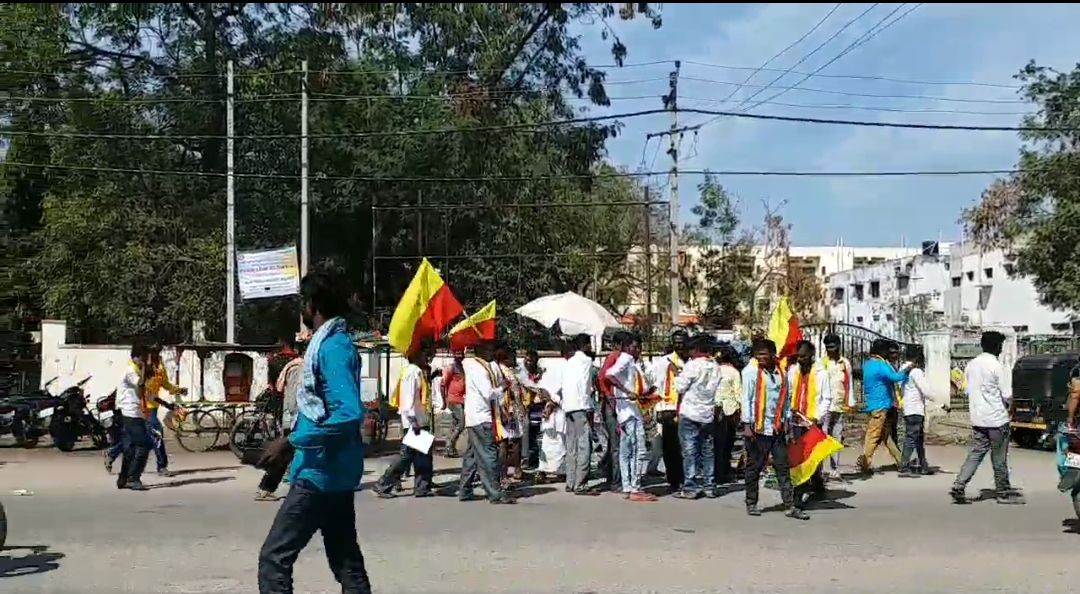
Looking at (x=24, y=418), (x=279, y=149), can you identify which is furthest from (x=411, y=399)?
(x=279, y=149)

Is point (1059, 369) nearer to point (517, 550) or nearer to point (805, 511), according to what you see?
point (805, 511)

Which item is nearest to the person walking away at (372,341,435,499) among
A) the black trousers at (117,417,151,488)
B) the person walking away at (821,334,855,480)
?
the black trousers at (117,417,151,488)

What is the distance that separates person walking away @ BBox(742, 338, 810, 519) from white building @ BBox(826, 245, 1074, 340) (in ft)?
84.9

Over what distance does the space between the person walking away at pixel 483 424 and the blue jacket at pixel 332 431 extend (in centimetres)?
573

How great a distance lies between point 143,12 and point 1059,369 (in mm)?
21659

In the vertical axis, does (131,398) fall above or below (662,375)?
below

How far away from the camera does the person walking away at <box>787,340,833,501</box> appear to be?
10.4m

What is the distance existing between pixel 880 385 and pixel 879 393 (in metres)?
0.10

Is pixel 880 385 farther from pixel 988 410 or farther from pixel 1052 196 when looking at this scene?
pixel 1052 196

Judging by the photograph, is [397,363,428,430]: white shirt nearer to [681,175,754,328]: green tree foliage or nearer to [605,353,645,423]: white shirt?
[605,353,645,423]: white shirt

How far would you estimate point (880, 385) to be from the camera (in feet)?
41.2

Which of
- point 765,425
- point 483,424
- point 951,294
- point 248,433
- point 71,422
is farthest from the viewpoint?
point 951,294

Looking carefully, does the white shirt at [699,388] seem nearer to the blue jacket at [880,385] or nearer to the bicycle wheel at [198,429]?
the blue jacket at [880,385]

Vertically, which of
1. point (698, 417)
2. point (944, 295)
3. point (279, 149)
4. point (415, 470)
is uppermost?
point (279, 149)
